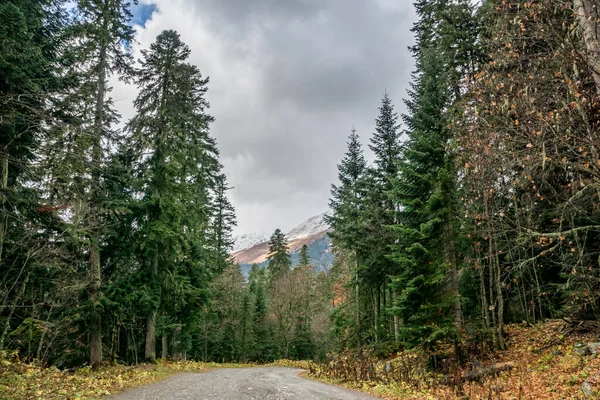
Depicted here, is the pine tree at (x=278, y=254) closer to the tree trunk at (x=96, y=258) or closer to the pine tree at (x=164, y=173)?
the pine tree at (x=164, y=173)

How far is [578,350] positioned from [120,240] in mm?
17580

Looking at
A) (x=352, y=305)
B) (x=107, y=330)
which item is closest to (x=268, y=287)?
(x=352, y=305)

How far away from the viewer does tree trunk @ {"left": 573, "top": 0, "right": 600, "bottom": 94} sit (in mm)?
5719

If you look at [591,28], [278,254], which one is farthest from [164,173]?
[278,254]

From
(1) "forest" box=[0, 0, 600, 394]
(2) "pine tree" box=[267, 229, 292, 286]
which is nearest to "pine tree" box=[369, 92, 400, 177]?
(1) "forest" box=[0, 0, 600, 394]

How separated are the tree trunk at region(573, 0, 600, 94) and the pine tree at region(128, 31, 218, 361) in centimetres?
1503

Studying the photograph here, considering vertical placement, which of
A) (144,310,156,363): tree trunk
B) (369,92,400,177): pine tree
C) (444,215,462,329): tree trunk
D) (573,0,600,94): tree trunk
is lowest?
(144,310,156,363): tree trunk

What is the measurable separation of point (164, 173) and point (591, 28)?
15.8m

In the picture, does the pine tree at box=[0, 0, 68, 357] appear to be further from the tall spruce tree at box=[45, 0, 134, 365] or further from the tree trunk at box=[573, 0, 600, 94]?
the tree trunk at box=[573, 0, 600, 94]

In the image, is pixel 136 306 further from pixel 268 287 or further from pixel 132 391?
pixel 268 287

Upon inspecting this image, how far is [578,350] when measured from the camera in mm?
9523

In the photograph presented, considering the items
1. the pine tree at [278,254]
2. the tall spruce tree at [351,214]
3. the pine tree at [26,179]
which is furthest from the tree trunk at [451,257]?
the pine tree at [278,254]

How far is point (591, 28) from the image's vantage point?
596 centimetres

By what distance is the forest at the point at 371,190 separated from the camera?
22.6ft
